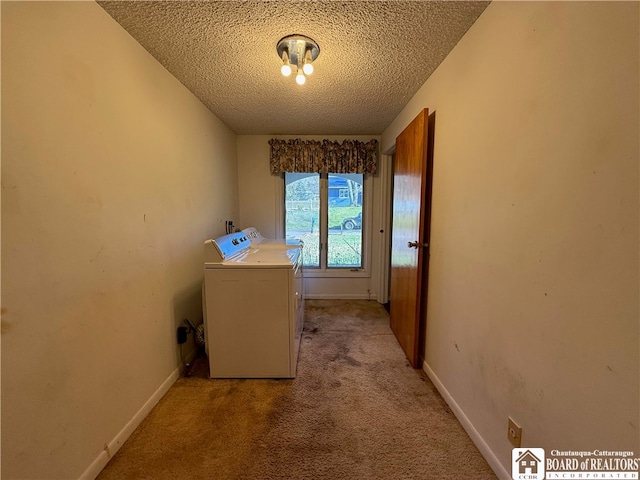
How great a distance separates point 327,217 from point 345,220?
258 millimetres

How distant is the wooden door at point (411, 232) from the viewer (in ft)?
6.31

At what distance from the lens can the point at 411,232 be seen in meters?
2.14

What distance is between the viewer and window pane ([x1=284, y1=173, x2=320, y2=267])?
3596 millimetres

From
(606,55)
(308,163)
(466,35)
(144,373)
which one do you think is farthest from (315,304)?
(606,55)

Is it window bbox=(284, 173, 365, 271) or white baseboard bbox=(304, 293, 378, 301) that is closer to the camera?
window bbox=(284, 173, 365, 271)

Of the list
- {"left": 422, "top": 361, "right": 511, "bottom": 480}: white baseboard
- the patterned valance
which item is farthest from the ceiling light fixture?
{"left": 422, "top": 361, "right": 511, "bottom": 480}: white baseboard

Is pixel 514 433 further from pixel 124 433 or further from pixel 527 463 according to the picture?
pixel 124 433

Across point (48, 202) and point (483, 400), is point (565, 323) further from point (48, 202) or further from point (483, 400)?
point (48, 202)

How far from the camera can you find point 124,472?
1236mm

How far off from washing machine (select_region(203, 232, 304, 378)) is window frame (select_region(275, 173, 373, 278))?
169cm

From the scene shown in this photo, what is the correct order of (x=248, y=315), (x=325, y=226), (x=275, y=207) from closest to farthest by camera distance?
(x=248, y=315)
(x=275, y=207)
(x=325, y=226)

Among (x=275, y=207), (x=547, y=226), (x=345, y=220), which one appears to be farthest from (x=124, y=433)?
(x=345, y=220)

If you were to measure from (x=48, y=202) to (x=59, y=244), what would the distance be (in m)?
0.17

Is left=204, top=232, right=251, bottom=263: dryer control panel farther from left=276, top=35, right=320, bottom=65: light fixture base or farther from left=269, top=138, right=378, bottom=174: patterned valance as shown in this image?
left=269, top=138, right=378, bottom=174: patterned valance
